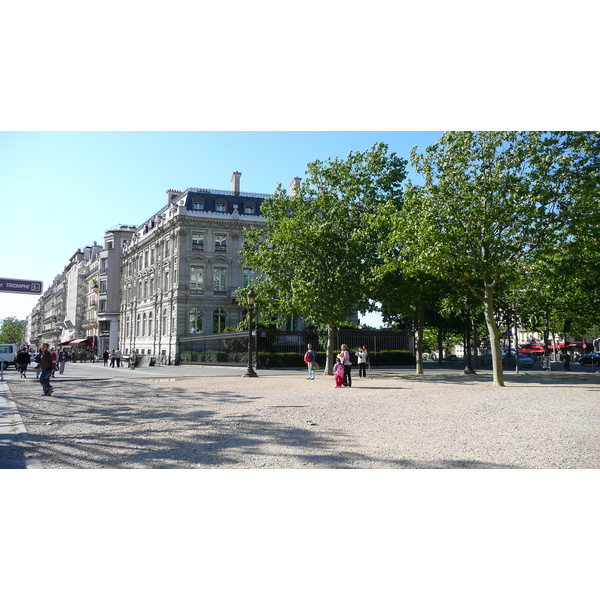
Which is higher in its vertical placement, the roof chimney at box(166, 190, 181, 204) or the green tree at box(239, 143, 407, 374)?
the roof chimney at box(166, 190, 181, 204)

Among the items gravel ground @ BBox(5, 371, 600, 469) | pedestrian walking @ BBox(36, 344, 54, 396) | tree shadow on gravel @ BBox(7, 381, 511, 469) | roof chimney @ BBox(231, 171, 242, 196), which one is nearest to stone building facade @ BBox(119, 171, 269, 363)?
roof chimney @ BBox(231, 171, 242, 196)

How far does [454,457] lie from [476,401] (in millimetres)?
7461

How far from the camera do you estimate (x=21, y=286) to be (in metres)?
10.7

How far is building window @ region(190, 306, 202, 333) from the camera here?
169 ft

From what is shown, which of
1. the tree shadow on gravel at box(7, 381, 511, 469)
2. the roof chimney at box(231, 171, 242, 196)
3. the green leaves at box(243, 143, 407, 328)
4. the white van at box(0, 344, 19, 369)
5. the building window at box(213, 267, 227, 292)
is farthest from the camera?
the roof chimney at box(231, 171, 242, 196)

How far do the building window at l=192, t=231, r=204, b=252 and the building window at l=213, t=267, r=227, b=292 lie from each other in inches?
102

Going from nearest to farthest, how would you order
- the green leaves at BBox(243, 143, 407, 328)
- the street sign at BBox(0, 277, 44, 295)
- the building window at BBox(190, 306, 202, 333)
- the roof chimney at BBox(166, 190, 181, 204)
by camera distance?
1. the street sign at BBox(0, 277, 44, 295)
2. the green leaves at BBox(243, 143, 407, 328)
3. the building window at BBox(190, 306, 202, 333)
4. the roof chimney at BBox(166, 190, 181, 204)

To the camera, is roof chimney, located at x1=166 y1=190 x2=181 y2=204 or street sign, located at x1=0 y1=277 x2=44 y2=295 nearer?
street sign, located at x1=0 y1=277 x2=44 y2=295

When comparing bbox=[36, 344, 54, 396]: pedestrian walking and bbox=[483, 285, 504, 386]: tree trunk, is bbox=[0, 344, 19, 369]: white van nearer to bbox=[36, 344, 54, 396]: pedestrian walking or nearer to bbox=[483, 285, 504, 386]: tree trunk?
bbox=[36, 344, 54, 396]: pedestrian walking

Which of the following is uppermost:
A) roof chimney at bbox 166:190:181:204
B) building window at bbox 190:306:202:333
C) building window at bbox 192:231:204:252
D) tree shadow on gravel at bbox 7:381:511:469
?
roof chimney at bbox 166:190:181:204

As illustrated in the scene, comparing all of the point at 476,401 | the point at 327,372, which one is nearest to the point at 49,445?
the point at 476,401

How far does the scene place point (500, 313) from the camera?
47344 millimetres

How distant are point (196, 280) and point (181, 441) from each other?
4478cm

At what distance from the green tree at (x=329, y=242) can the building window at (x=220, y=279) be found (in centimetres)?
2474
